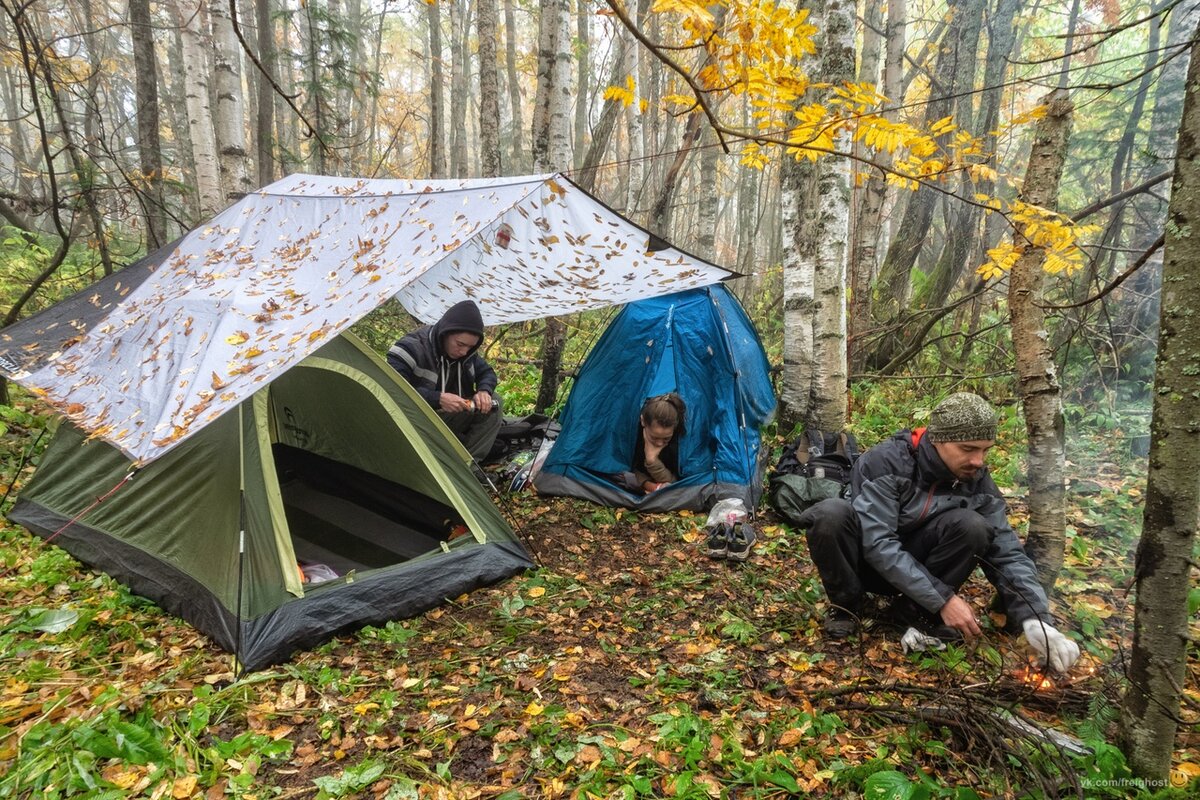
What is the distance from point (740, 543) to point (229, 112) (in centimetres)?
624

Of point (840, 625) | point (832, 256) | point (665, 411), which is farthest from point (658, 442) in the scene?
point (840, 625)

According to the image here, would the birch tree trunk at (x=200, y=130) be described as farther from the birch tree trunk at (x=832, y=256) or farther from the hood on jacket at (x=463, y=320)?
the birch tree trunk at (x=832, y=256)

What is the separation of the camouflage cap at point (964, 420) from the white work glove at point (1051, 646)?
77cm

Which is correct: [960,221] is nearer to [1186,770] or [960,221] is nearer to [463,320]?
[463,320]

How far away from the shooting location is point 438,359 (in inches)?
199

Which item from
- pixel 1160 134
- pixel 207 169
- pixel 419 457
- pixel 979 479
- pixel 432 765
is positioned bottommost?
pixel 432 765

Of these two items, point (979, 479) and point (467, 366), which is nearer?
point (979, 479)

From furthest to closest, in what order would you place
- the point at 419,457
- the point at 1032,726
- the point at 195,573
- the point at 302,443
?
the point at 302,443, the point at 419,457, the point at 195,573, the point at 1032,726

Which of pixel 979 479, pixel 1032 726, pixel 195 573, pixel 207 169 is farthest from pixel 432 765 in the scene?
pixel 207 169

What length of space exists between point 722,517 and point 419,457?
6.68 feet

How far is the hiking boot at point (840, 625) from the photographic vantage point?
122 inches

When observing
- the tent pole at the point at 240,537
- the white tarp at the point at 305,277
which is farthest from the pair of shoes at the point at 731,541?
the tent pole at the point at 240,537

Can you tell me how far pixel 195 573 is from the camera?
10.9 feet

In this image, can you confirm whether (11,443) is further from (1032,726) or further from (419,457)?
(1032,726)
